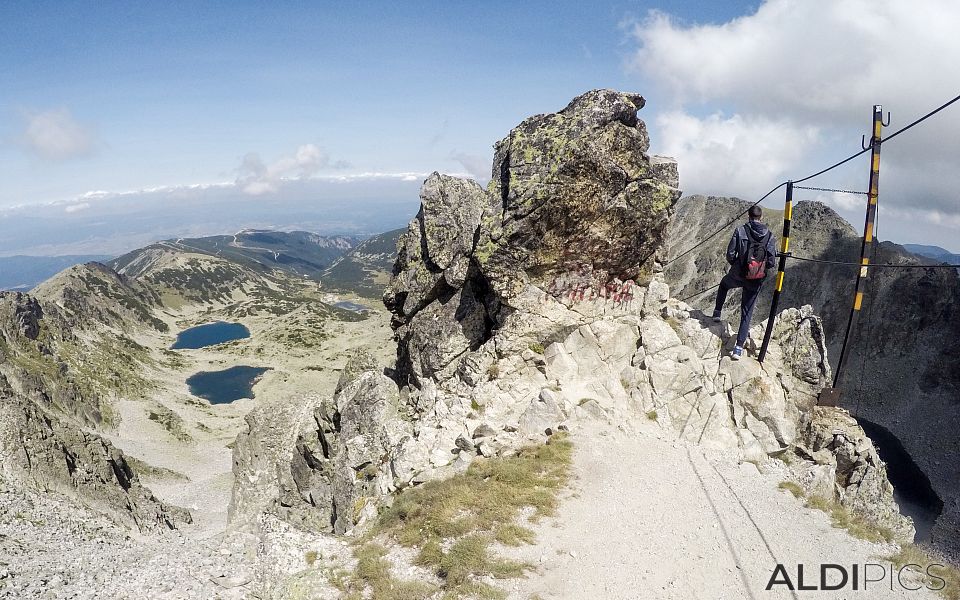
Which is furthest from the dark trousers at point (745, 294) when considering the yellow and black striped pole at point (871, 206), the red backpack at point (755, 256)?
the yellow and black striped pole at point (871, 206)

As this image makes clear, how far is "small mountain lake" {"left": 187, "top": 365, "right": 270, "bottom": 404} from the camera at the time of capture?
119 meters

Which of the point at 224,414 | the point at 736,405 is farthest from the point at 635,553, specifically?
the point at 224,414

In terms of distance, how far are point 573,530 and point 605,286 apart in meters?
14.2

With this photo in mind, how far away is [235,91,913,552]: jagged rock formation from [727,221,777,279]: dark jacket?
413 centimetres

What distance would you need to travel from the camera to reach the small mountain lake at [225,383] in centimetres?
11880

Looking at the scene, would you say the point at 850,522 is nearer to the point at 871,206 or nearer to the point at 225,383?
the point at 871,206

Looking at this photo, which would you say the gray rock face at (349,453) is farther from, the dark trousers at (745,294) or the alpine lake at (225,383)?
the alpine lake at (225,383)

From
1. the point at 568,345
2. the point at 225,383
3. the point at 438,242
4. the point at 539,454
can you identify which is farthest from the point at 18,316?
the point at 539,454

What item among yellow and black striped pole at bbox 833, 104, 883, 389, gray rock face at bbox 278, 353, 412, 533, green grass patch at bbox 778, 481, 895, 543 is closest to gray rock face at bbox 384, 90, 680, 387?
gray rock face at bbox 278, 353, 412, 533

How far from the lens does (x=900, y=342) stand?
117938 mm

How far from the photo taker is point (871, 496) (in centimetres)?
2164

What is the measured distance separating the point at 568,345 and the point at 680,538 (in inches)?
430

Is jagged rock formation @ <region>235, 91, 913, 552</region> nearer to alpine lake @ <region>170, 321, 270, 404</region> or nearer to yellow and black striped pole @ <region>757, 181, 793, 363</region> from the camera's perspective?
yellow and black striped pole @ <region>757, 181, 793, 363</region>

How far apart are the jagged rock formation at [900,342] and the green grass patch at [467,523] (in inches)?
3910
